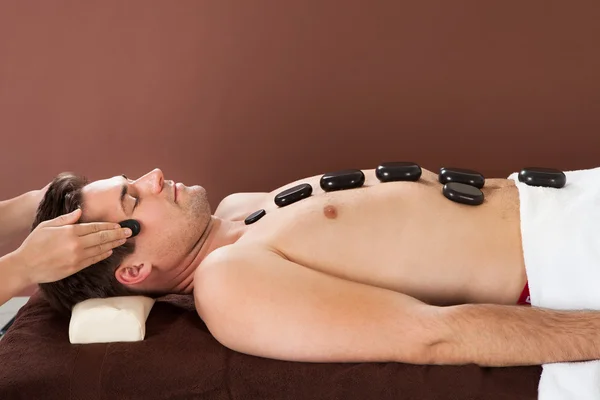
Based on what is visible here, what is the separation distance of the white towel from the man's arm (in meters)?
0.08

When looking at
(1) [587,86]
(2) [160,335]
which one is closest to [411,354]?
(2) [160,335]

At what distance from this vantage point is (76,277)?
5.16ft

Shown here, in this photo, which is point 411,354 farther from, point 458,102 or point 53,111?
point 53,111

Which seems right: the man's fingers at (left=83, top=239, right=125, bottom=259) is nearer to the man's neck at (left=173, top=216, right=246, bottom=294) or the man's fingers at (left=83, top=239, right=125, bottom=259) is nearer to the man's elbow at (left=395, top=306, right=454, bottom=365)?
the man's neck at (left=173, top=216, right=246, bottom=294)

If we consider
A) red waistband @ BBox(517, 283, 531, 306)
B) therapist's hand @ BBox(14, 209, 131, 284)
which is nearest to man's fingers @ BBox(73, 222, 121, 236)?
therapist's hand @ BBox(14, 209, 131, 284)

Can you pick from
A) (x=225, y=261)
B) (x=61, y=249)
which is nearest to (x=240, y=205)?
(x=225, y=261)

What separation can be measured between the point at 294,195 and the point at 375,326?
19.3 inches

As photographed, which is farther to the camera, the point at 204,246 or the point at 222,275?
the point at 204,246

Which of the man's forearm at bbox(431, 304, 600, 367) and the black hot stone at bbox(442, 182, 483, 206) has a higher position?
the black hot stone at bbox(442, 182, 483, 206)

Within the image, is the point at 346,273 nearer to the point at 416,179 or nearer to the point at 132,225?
the point at 416,179

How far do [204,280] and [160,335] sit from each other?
0.19 meters

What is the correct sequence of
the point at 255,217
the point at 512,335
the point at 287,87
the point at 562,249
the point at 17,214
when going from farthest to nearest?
the point at 287,87 < the point at 17,214 < the point at 255,217 < the point at 562,249 < the point at 512,335

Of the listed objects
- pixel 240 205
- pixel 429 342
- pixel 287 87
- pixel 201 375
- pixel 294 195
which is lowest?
pixel 201 375

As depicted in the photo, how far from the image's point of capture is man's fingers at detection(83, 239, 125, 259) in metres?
1.45
